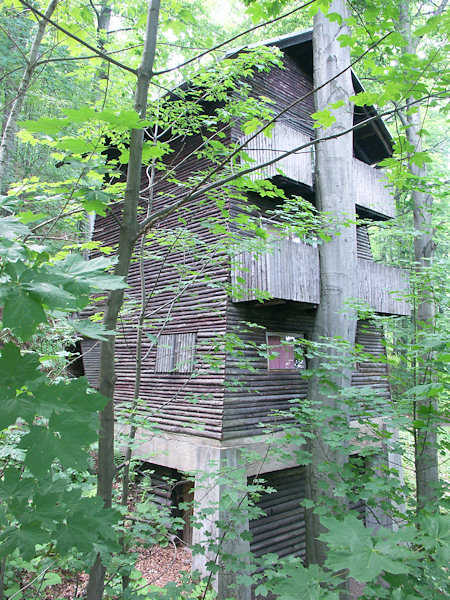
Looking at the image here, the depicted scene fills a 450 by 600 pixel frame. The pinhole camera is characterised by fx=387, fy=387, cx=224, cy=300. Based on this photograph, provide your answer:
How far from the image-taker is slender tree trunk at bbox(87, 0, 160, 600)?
5.39 ft

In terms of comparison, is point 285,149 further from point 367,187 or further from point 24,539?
point 24,539

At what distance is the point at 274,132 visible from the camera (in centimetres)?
787

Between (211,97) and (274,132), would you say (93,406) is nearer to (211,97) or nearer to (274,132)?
(211,97)

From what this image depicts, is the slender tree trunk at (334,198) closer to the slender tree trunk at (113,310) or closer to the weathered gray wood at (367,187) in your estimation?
the weathered gray wood at (367,187)

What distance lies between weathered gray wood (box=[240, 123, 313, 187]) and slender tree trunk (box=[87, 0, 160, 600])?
19.4ft

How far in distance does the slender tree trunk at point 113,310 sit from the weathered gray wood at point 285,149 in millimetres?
5923

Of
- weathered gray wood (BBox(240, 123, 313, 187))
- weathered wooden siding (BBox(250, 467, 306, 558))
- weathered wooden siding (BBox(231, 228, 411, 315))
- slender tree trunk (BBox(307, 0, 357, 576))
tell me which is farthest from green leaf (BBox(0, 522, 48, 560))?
weathered gray wood (BBox(240, 123, 313, 187))

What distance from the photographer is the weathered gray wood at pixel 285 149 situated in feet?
25.4

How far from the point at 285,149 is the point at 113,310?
22.8ft

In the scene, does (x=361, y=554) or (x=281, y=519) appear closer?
(x=361, y=554)

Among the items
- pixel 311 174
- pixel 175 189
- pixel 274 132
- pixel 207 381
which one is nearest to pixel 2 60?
pixel 175 189

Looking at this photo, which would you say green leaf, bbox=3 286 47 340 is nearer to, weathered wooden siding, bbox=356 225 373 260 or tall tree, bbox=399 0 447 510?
tall tree, bbox=399 0 447 510

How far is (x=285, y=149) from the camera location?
25.3 ft

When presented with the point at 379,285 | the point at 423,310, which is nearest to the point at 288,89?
the point at 379,285
